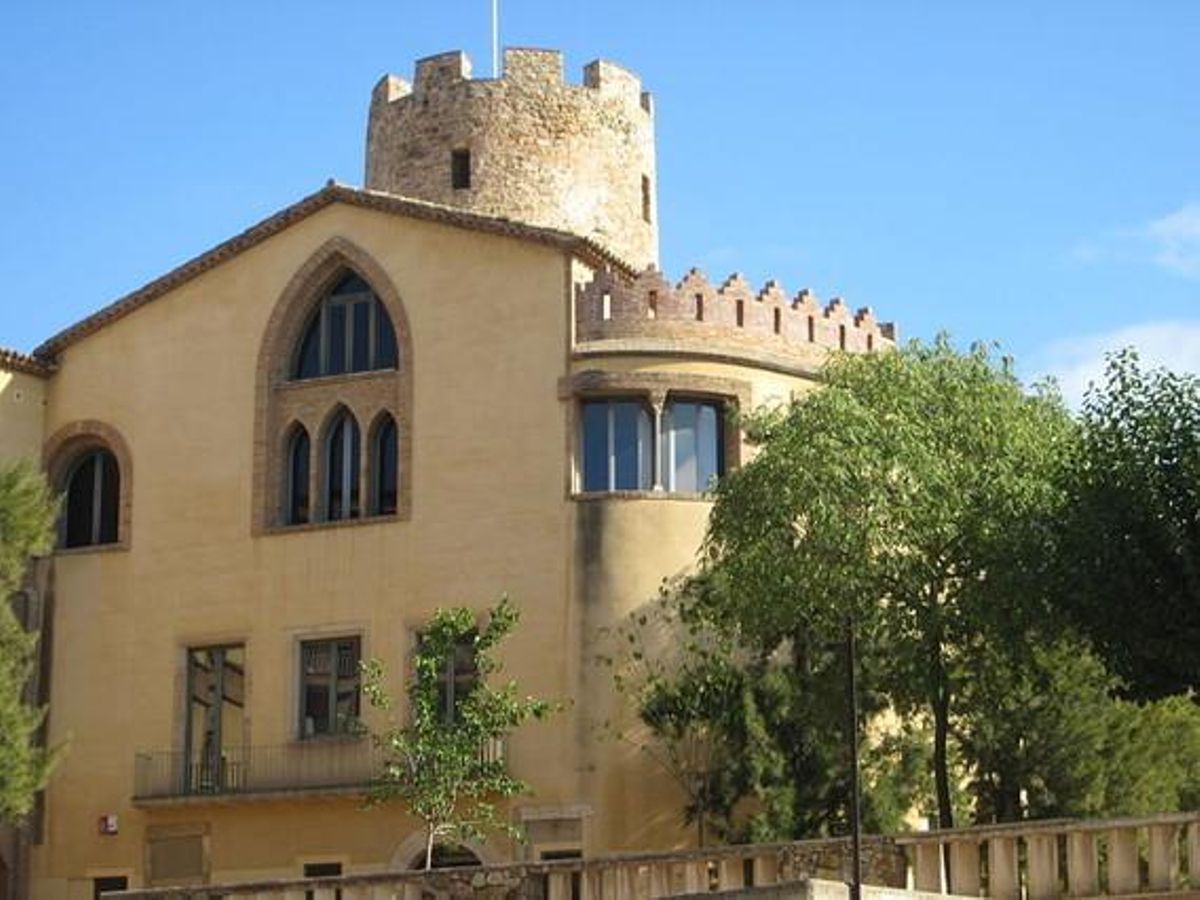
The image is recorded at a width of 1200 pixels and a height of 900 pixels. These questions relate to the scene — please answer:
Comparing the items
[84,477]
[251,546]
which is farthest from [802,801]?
[84,477]

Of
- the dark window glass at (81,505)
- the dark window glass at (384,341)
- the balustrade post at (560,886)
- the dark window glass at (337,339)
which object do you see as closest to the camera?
the balustrade post at (560,886)

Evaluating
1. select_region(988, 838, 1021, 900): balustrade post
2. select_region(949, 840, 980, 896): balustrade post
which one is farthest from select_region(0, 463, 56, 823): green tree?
select_region(988, 838, 1021, 900): balustrade post

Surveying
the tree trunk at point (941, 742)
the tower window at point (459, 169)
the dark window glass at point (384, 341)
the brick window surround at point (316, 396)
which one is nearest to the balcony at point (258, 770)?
the brick window surround at point (316, 396)

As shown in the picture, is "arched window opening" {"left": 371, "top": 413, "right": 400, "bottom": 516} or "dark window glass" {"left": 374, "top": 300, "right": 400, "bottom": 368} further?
"dark window glass" {"left": 374, "top": 300, "right": 400, "bottom": 368}

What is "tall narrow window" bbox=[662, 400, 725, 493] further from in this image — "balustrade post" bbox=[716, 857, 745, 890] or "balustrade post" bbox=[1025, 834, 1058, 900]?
"balustrade post" bbox=[1025, 834, 1058, 900]

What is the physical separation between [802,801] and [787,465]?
5715 millimetres

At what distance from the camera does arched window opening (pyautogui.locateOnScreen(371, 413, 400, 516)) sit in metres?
37.6

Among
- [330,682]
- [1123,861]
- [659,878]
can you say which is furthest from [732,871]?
[330,682]

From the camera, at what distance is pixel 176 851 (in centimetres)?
3762

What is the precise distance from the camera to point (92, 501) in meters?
40.3

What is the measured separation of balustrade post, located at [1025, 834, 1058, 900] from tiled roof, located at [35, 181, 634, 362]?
635 inches

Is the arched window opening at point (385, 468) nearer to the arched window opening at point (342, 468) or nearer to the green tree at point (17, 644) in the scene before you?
the arched window opening at point (342, 468)

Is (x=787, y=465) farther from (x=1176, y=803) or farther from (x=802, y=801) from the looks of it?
(x=1176, y=803)

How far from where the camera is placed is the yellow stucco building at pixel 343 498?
3572cm
